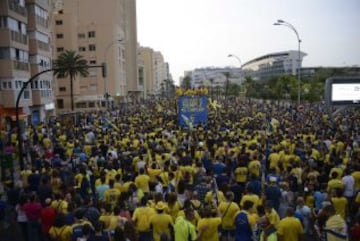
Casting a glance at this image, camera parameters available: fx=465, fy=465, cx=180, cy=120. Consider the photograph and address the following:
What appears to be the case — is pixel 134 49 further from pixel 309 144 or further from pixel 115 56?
pixel 309 144

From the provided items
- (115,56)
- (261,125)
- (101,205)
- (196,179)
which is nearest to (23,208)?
(101,205)

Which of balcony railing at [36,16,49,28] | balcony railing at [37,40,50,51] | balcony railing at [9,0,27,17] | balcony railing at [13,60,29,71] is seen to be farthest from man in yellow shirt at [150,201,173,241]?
balcony railing at [36,16,49,28]

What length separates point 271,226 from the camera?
779 cm

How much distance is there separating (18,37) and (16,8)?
2.28m

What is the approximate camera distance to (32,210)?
10.7 metres

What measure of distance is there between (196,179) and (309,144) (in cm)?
671

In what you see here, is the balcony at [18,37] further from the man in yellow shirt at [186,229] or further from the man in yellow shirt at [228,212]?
the man in yellow shirt at [186,229]

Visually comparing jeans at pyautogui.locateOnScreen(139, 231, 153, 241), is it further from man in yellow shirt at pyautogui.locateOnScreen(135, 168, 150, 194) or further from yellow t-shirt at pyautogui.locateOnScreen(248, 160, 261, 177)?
yellow t-shirt at pyautogui.locateOnScreen(248, 160, 261, 177)

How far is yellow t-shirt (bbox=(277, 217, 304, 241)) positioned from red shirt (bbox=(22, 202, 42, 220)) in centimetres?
551

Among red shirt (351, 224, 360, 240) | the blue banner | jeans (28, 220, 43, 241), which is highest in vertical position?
the blue banner

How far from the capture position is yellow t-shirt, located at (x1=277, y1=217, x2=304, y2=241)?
27.8ft

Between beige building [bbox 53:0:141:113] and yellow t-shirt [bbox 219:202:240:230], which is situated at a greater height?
beige building [bbox 53:0:141:113]

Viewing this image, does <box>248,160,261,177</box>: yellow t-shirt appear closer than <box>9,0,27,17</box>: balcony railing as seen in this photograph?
Yes

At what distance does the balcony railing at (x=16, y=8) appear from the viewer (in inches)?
1413
